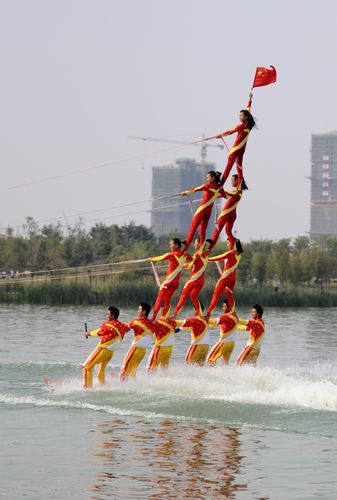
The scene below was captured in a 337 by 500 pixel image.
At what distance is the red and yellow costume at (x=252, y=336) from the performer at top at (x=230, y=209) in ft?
5.66

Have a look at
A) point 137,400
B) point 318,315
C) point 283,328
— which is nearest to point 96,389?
point 137,400

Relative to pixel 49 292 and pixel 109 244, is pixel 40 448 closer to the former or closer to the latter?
pixel 49 292

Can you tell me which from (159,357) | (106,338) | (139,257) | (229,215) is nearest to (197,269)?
(229,215)

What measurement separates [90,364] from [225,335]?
2973mm

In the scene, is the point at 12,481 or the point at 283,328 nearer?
the point at 12,481

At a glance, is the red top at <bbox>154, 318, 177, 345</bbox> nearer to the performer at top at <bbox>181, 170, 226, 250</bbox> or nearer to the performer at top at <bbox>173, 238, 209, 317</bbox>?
the performer at top at <bbox>173, 238, 209, 317</bbox>

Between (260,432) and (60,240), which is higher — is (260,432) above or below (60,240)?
below

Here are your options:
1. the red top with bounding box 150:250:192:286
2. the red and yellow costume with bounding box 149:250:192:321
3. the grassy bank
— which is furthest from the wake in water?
the grassy bank

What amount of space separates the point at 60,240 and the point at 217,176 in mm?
54269

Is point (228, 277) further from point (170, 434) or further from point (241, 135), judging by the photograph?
point (170, 434)

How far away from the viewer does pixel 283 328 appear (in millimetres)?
40656

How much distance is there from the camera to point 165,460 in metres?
14.1

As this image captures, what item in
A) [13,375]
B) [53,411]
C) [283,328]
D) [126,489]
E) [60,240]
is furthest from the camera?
[60,240]

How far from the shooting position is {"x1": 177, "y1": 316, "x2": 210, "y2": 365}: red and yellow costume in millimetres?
21344
